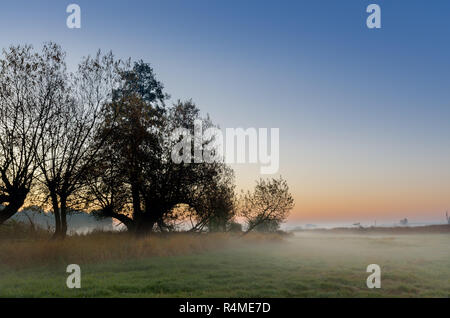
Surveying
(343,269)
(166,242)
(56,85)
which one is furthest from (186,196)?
(343,269)

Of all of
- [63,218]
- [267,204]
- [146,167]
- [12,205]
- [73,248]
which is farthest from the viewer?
[267,204]

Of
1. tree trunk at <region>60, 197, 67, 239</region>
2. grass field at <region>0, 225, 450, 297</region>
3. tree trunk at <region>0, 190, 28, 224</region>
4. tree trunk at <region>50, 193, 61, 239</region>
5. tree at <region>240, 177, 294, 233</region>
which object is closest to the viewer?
grass field at <region>0, 225, 450, 297</region>

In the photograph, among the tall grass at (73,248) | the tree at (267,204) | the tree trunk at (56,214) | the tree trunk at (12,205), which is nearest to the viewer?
the tall grass at (73,248)

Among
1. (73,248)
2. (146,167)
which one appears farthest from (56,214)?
(146,167)

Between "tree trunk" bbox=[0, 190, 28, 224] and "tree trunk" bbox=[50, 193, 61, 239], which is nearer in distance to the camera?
"tree trunk" bbox=[0, 190, 28, 224]

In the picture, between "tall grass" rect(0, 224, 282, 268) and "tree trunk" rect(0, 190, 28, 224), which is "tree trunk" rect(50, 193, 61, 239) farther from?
"tree trunk" rect(0, 190, 28, 224)

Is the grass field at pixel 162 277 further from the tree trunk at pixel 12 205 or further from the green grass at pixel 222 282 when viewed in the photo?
the tree trunk at pixel 12 205

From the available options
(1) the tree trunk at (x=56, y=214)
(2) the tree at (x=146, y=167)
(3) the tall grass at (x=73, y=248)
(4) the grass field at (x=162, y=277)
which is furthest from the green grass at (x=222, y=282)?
(2) the tree at (x=146, y=167)

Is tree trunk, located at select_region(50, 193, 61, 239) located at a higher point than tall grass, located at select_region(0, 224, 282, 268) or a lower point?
higher

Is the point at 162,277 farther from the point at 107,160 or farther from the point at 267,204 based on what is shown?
the point at 267,204

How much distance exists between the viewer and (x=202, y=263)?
22844 mm

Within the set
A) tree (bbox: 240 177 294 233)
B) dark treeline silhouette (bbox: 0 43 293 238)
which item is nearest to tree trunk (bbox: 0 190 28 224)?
dark treeline silhouette (bbox: 0 43 293 238)

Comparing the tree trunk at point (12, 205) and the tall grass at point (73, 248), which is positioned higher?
the tree trunk at point (12, 205)
